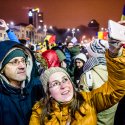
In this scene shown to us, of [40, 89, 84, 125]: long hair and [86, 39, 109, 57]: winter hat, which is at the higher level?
[86, 39, 109, 57]: winter hat

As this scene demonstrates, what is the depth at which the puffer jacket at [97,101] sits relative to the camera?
11.3ft

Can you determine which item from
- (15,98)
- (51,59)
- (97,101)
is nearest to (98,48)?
(15,98)

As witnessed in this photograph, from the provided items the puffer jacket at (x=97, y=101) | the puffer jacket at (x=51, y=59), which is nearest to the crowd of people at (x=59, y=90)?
the puffer jacket at (x=97, y=101)

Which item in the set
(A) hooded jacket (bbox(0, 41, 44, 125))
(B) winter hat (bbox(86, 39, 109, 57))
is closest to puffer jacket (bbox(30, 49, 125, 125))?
(A) hooded jacket (bbox(0, 41, 44, 125))

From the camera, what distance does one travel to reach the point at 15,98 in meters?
4.26

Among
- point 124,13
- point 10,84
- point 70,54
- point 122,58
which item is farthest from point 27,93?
point 70,54

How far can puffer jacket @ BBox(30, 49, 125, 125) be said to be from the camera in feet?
11.3

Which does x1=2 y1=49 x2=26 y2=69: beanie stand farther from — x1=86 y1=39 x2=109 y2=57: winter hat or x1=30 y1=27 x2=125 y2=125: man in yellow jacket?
x1=86 y1=39 x2=109 y2=57: winter hat

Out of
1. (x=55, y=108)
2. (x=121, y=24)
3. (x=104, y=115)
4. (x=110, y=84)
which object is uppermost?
(x=121, y=24)

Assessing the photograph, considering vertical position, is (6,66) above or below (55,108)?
above

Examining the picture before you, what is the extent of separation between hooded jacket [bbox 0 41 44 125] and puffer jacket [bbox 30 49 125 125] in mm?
436

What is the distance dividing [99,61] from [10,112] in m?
1.68

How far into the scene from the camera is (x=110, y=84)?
3.56 metres

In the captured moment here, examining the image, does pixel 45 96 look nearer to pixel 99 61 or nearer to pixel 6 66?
pixel 6 66
